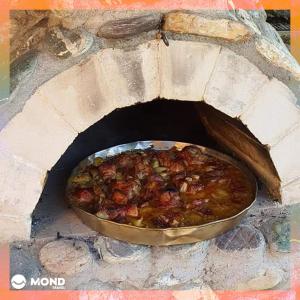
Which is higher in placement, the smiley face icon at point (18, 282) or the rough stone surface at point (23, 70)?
the rough stone surface at point (23, 70)

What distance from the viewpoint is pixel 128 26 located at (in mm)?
2135

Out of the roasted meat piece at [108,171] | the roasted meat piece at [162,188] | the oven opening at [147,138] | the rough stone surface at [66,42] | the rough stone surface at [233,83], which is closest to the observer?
the rough stone surface at [66,42]

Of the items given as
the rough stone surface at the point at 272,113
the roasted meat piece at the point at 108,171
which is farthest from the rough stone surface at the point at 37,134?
the rough stone surface at the point at 272,113

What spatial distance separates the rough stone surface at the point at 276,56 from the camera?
2260mm

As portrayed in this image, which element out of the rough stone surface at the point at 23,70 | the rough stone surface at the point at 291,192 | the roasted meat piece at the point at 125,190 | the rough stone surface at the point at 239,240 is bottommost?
the rough stone surface at the point at 239,240

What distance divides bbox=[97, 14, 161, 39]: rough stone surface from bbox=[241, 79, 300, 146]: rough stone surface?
55cm

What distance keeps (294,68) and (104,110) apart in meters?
0.84

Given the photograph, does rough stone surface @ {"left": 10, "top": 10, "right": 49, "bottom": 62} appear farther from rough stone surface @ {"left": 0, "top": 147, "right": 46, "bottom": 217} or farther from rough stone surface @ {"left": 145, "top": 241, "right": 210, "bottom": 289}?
rough stone surface @ {"left": 145, "top": 241, "right": 210, "bottom": 289}

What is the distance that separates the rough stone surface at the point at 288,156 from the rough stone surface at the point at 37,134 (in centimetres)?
91

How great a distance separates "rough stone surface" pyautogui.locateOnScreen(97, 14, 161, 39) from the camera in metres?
2.12

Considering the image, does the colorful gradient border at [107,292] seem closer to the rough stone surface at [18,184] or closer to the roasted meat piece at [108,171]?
the rough stone surface at [18,184]

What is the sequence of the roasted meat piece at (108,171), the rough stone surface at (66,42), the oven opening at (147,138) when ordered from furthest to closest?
1. the roasted meat piece at (108,171)
2. the oven opening at (147,138)
3. the rough stone surface at (66,42)

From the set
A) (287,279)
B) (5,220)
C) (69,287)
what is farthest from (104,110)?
(287,279)

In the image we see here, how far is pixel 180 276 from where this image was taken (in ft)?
7.79
